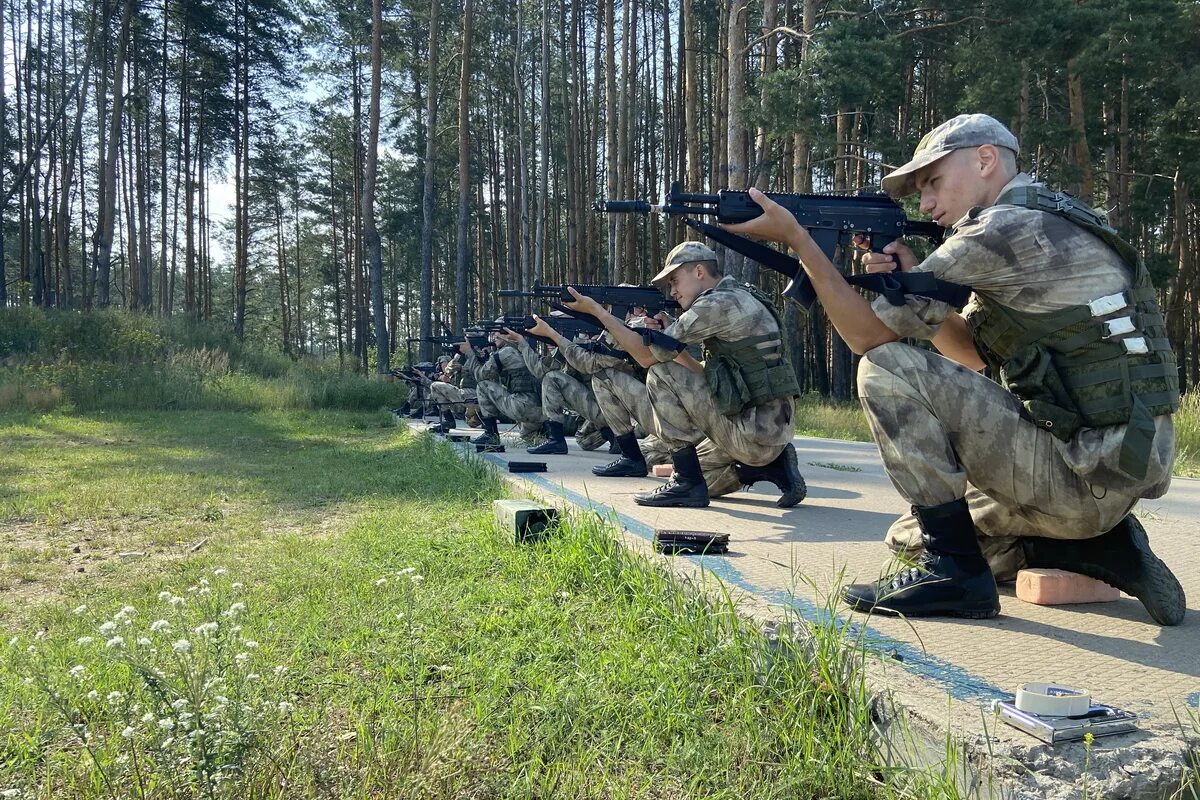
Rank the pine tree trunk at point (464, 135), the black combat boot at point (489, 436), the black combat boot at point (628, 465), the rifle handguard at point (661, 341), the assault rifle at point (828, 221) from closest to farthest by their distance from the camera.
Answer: the assault rifle at point (828, 221), the rifle handguard at point (661, 341), the black combat boot at point (628, 465), the black combat boot at point (489, 436), the pine tree trunk at point (464, 135)

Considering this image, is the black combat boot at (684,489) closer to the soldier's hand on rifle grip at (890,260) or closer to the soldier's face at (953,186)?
the soldier's hand on rifle grip at (890,260)

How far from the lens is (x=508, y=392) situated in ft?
33.5

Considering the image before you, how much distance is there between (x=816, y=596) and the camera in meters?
2.61

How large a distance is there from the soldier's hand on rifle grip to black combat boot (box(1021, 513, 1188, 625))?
0.98 metres

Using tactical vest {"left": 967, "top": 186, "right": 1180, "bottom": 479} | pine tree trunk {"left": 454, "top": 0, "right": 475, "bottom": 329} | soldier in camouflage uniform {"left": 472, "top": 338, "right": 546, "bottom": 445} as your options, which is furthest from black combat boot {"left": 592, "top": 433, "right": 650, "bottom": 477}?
pine tree trunk {"left": 454, "top": 0, "right": 475, "bottom": 329}

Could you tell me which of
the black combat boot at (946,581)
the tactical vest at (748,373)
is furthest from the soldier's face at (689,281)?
the black combat boot at (946,581)

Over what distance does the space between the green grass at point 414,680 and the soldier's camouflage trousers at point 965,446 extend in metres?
0.72

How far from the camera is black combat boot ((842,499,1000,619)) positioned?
2.49 m

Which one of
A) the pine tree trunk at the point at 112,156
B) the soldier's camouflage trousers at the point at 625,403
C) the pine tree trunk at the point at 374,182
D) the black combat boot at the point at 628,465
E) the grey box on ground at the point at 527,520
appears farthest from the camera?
the pine tree trunk at the point at 374,182

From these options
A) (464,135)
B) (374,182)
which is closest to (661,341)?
(374,182)

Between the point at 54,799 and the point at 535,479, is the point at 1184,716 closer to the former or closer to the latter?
the point at 54,799

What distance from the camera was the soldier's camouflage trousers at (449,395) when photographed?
12.4 meters

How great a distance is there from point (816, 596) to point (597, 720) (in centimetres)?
90

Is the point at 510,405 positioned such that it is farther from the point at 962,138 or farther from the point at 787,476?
the point at 962,138
